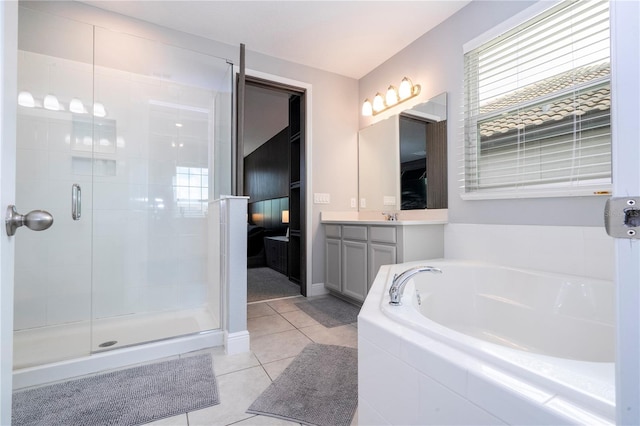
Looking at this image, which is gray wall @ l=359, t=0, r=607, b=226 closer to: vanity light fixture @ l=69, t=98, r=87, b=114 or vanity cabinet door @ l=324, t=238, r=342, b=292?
vanity cabinet door @ l=324, t=238, r=342, b=292

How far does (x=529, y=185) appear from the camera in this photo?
1.96 m

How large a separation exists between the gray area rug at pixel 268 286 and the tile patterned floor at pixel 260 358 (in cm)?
33

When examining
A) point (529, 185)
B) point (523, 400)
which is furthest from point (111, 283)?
point (529, 185)

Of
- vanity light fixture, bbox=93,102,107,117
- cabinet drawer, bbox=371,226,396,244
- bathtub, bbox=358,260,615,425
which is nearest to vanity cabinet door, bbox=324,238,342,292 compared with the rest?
cabinet drawer, bbox=371,226,396,244

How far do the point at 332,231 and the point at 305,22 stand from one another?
202 centimetres

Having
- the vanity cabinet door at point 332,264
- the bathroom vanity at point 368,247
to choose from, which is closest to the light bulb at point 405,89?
the bathroom vanity at point 368,247

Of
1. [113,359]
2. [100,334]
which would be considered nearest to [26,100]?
[100,334]

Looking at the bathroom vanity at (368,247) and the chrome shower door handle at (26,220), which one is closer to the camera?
the chrome shower door handle at (26,220)

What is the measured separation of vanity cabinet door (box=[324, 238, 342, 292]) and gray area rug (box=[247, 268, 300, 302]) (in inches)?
17.4

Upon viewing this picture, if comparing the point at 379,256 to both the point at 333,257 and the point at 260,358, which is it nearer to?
the point at 333,257

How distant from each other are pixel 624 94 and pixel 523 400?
0.59 m

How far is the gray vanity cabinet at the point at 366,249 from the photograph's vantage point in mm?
2352

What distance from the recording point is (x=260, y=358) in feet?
6.08

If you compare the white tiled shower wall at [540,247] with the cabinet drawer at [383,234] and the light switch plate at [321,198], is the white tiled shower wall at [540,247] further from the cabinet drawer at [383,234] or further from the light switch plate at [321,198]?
the light switch plate at [321,198]
